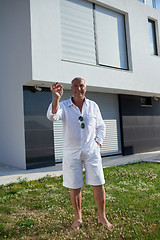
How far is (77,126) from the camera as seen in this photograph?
279 centimetres

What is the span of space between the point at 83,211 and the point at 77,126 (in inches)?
58.4

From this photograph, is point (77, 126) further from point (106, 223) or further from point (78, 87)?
point (106, 223)

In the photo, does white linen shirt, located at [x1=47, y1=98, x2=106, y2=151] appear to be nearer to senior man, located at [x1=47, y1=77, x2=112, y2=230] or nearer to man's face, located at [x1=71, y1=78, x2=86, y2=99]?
senior man, located at [x1=47, y1=77, x2=112, y2=230]

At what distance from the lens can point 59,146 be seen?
882cm

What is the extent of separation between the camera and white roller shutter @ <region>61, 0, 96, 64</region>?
26.6 feet

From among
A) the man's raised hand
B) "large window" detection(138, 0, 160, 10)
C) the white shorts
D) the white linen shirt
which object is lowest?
the white shorts

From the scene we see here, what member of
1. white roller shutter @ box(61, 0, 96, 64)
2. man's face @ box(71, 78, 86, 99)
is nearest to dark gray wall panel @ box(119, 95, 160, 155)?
white roller shutter @ box(61, 0, 96, 64)

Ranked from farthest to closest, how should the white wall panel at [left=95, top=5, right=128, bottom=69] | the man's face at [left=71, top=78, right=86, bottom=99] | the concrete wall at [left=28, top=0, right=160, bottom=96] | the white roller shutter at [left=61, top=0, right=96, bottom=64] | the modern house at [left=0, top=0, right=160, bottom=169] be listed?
1. the white wall panel at [left=95, top=5, right=128, bottom=69]
2. the white roller shutter at [left=61, top=0, right=96, bottom=64]
3. the modern house at [left=0, top=0, right=160, bottom=169]
4. the concrete wall at [left=28, top=0, right=160, bottom=96]
5. the man's face at [left=71, top=78, right=86, bottom=99]

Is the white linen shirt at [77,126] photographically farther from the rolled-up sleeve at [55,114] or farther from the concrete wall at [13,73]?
the concrete wall at [13,73]

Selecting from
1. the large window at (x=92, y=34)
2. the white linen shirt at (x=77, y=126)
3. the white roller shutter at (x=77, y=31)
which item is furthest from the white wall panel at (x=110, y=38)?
the white linen shirt at (x=77, y=126)

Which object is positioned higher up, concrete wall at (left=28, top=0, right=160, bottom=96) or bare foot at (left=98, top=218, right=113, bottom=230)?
concrete wall at (left=28, top=0, right=160, bottom=96)

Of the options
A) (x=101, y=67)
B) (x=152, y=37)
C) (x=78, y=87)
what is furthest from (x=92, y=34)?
(x=78, y=87)

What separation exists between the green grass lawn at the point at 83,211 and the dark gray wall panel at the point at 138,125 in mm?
5598

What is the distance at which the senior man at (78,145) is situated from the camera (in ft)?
8.85
